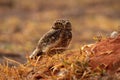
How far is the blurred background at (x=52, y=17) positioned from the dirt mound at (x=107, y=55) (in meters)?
12.4

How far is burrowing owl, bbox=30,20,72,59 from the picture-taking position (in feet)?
27.2

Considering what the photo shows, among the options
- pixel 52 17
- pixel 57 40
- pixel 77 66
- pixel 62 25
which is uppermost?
pixel 52 17

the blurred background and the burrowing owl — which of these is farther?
the blurred background

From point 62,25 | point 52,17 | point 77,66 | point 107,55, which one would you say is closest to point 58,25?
point 62,25

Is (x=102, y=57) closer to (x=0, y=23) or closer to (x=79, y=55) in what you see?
(x=79, y=55)

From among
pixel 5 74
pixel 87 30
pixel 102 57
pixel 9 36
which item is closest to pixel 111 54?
pixel 102 57

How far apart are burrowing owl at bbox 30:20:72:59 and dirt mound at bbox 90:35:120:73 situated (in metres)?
0.49

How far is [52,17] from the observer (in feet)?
97.5

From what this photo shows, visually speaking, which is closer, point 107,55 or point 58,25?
point 107,55

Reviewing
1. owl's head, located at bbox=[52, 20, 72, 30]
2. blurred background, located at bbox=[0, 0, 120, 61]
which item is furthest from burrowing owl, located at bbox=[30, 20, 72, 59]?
blurred background, located at bbox=[0, 0, 120, 61]

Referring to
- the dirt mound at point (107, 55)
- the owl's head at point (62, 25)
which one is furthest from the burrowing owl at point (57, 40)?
the dirt mound at point (107, 55)

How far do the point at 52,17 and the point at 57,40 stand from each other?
2146 cm

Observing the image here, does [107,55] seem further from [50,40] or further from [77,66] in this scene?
[50,40]

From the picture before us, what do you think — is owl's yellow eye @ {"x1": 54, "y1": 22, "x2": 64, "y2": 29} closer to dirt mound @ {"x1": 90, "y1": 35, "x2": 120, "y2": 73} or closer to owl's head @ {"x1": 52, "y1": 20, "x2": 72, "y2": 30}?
owl's head @ {"x1": 52, "y1": 20, "x2": 72, "y2": 30}
